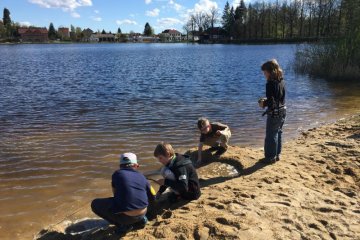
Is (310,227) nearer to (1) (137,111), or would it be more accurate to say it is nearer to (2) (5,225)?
(2) (5,225)

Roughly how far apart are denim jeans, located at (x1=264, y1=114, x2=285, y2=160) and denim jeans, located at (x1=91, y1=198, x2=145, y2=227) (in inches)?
132

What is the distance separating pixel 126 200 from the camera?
470 centimetres

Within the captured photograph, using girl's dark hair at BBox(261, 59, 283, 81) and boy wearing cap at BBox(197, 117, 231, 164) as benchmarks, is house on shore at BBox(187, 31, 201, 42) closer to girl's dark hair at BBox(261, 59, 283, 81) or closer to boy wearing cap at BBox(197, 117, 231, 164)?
boy wearing cap at BBox(197, 117, 231, 164)

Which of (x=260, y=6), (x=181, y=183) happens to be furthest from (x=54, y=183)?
(x=260, y=6)

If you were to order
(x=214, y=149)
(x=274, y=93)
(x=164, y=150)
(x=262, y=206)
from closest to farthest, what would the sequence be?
(x=262, y=206), (x=164, y=150), (x=274, y=93), (x=214, y=149)

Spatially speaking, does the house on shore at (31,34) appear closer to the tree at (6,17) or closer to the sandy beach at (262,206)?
the tree at (6,17)

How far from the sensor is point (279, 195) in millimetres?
5574

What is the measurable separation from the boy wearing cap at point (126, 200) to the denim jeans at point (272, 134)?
3183 millimetres

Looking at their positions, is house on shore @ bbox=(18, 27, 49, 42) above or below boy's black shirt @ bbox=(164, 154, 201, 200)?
above

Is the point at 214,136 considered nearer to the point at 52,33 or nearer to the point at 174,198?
the point at 174,198

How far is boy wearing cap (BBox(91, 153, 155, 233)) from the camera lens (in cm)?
470

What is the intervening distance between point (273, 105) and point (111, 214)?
3.74 meters

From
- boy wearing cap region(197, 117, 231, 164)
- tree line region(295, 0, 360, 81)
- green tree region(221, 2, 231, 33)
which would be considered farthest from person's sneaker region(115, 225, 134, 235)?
green tree region(221, 2, 231, 33)

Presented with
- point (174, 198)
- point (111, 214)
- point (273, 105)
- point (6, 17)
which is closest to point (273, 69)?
point (273, 105)
